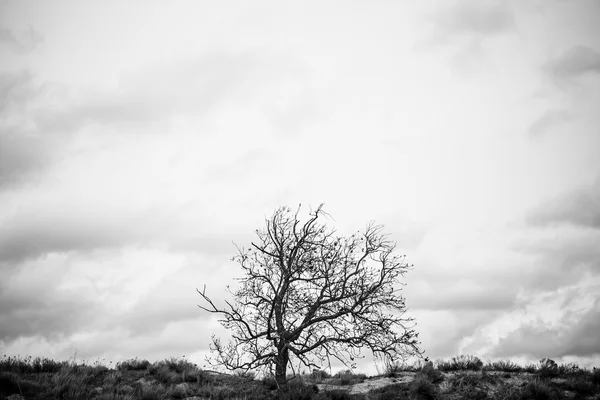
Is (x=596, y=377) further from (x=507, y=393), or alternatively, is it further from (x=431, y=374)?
(x=431, y=374)

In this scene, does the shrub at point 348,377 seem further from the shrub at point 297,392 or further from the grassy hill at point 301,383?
the shrub at point 297,392

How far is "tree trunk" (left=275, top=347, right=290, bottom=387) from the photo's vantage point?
1462 cm

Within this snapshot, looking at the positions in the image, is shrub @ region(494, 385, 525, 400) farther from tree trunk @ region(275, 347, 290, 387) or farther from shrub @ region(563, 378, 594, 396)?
tree trunk @ region(275, 347, 290, 387)

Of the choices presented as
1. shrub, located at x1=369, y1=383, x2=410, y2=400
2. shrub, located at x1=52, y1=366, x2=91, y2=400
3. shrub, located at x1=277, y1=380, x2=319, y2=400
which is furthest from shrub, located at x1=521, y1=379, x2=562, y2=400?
shrub, located at x1=52, y1=366, x2=91, y2=400

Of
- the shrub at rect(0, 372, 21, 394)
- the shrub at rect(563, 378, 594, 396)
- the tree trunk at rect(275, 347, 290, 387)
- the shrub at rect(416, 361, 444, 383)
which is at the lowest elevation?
the shrub at rect(563, 378, 594, 396)

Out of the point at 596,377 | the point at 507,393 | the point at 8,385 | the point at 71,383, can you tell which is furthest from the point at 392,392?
the point at 8,385

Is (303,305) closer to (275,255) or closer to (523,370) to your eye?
(275,255)

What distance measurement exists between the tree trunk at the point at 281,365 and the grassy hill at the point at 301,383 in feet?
1.19

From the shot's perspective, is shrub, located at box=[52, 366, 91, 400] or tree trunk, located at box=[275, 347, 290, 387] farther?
tree trunk, located at box=[275, 347, 290, 387]

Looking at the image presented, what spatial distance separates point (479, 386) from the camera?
597 inches

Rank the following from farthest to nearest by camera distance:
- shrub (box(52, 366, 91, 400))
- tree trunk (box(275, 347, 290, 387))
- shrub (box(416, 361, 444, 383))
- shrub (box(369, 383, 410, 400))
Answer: shrub (box(416, 361, 444, 383)) < tree trunk (box(275, 347, 290, 387)) < shrub (box(369, 383, 410, 400)) < shrub (box(52, 366, 91, 400))

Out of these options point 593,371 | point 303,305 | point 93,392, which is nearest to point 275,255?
point 303,305

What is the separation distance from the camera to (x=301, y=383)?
1573 centimetres

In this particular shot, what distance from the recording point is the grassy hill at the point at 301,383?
14.2 metres
